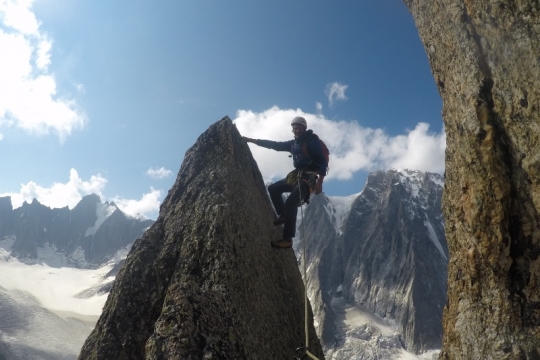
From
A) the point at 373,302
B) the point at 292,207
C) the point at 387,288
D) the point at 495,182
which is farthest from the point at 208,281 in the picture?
the point at 373,302

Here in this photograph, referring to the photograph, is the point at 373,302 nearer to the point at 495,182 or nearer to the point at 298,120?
the point at 298,120

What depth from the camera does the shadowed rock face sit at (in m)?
7.51

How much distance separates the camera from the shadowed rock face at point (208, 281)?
7508 mm

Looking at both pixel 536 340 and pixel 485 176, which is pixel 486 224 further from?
pixel 536 340

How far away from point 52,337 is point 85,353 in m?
171

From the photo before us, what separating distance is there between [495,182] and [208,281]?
19.9ft

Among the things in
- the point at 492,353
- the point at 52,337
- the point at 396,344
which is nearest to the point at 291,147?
the point at 492,353

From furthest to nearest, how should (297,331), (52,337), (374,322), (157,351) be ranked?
(374,322)
(52,337)
(297,331)
(157,351)

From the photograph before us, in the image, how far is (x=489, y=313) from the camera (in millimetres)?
5492

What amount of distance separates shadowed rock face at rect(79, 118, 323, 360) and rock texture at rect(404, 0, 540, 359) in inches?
160

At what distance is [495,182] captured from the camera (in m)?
5.56

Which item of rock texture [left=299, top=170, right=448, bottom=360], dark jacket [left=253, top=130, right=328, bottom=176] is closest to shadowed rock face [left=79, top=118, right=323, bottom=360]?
dark jacket [left=253, top=130, right=328, bottom=176]

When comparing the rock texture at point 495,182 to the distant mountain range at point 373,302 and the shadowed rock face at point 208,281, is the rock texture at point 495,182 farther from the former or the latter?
the distant mountain range at point 373,302

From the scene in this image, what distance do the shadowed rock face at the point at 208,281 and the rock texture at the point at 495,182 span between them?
405 centimetres
